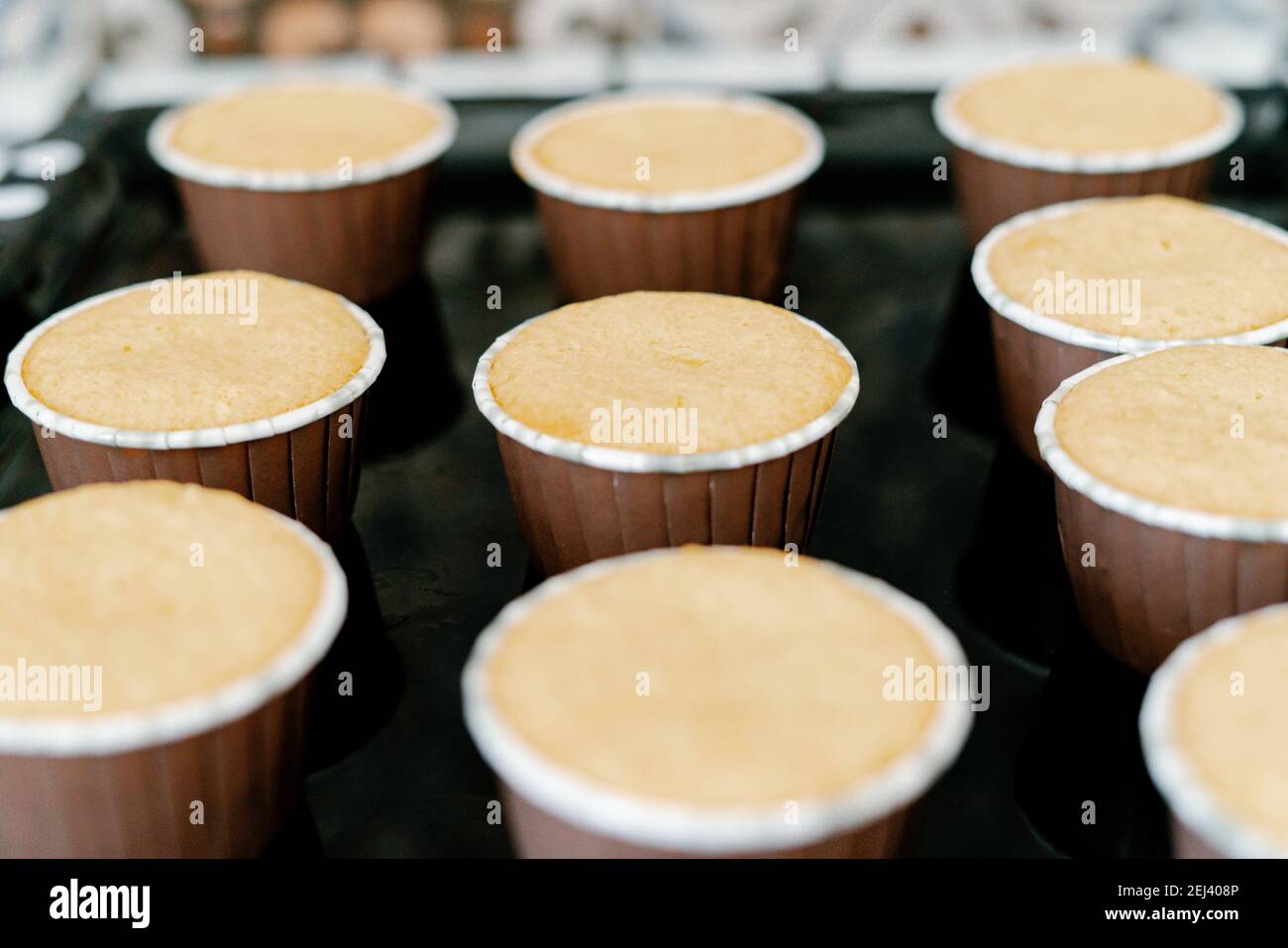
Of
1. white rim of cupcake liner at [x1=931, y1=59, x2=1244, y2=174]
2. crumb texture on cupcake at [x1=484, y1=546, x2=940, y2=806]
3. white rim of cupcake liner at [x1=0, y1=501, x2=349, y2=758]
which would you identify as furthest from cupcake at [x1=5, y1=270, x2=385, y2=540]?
white rim of cupcake liner at [x1=931, y1=59, x2=1244, y2=174]

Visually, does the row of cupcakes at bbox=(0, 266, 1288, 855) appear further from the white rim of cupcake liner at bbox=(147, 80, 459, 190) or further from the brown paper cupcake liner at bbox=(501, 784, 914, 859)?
the white rim of cupcake liner at bbox=(147, 80, 459, 190)

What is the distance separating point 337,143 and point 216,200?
32cm

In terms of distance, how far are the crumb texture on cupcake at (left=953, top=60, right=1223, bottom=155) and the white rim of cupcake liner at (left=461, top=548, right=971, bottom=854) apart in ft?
7.26

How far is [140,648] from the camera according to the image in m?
1.85

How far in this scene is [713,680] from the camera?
178cm

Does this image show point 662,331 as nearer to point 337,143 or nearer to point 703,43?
point 337,143

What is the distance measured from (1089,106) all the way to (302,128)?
1.99 meters

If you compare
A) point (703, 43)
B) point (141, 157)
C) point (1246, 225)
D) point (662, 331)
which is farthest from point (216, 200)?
point (1246, 225)

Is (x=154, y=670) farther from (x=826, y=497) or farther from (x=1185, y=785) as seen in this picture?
(x=826, y=497)

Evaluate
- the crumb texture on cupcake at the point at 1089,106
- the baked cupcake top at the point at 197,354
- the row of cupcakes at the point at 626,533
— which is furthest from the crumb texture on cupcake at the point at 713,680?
the crumb texture on cupcake at the point at 1089,106

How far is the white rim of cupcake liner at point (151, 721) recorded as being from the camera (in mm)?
1729

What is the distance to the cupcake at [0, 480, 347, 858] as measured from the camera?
1778mm

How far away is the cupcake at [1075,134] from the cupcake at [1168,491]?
1045 millimetres

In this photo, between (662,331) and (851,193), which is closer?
(662,331)
